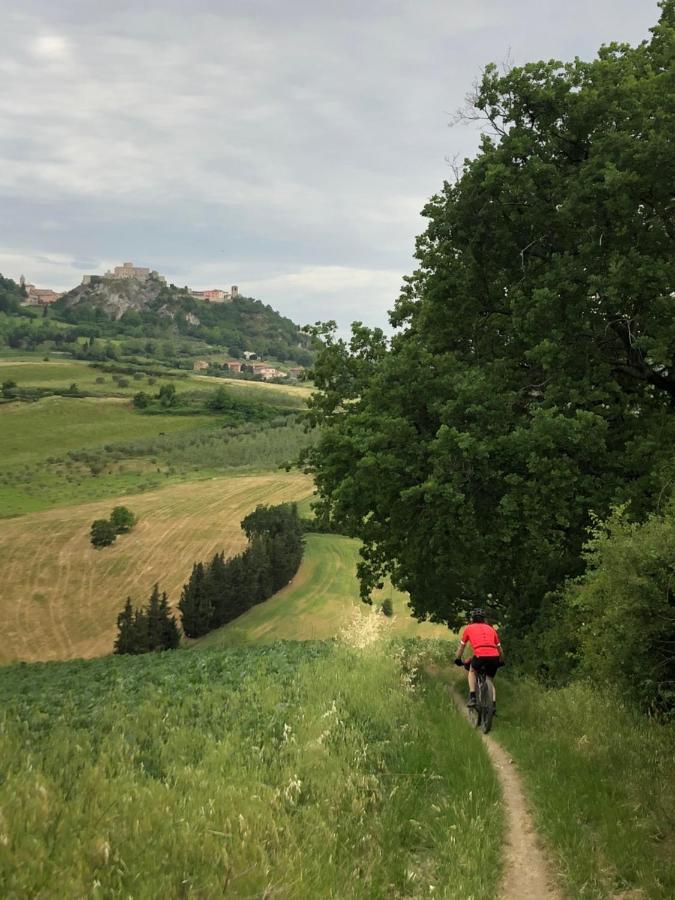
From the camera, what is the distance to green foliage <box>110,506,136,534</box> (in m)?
106

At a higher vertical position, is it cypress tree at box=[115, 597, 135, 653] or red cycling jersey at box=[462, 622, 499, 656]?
red cycling jersey at box=[462, 622, 499, 656]

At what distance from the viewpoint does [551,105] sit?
17906 millimetres

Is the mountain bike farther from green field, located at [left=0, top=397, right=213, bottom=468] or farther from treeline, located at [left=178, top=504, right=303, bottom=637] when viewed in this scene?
green field, located at [left=0, top=397, right=213, bottom=468]

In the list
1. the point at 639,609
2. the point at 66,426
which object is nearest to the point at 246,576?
the point at 639,609

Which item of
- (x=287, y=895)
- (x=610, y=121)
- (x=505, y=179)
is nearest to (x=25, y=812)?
(x=287, y=895)

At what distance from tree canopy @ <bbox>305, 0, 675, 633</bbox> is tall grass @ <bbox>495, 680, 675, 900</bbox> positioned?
5953 mm

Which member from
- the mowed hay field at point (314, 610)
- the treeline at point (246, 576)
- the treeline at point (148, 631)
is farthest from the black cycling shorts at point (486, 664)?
the treeline at point (246, 576)

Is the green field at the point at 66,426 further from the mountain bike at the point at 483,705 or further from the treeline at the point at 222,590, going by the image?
the mountain bike at the point at 483,705

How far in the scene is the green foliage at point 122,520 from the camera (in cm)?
10569

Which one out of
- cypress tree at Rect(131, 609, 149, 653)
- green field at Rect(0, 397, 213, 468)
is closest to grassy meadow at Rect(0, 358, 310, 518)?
green field at Rect(0, 397, 213, 468)

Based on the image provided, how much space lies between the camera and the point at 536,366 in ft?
60.3

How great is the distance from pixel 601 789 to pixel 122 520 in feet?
352

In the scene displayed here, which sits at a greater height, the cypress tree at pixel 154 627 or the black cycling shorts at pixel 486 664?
the black cycling shorts at pixel 486 664

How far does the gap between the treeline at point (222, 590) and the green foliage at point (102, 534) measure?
19.6 metres
